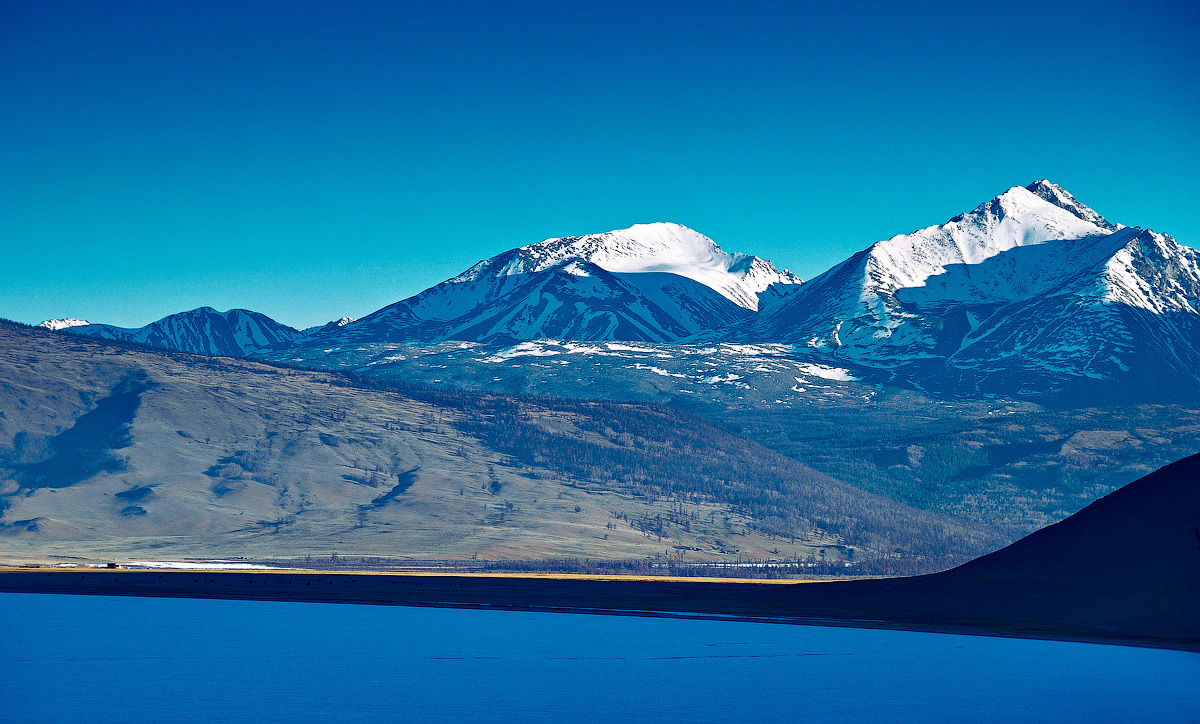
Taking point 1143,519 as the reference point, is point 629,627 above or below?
below

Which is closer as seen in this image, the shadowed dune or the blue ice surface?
the blue ice surface

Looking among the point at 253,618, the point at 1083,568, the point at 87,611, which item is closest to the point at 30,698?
the point at 253,618

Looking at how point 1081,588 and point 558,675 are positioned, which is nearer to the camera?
point 558,675

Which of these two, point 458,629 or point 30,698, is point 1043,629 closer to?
point 458,629

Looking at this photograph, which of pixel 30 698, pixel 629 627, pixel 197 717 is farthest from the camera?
pixel 629 627

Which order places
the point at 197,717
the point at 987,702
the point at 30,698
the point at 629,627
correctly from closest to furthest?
1. the point at 197,717
2. the point at 30,698
3. the point at 987,702
4. the point at 629,627

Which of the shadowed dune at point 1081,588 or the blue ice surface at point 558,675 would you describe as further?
the shadowed dune at point 1081,588

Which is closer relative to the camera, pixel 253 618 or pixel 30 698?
pixel 30 698

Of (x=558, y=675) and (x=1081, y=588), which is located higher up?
(x=1081, y=588)
